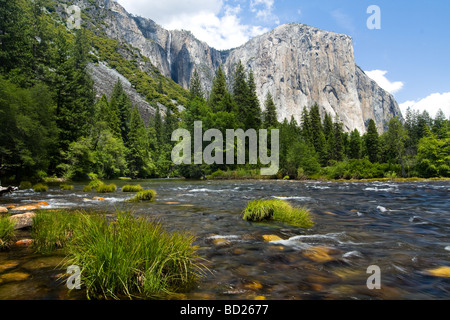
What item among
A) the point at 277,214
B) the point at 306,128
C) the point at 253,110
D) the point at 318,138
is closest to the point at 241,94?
the point at 253,110

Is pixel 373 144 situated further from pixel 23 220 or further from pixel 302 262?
pixel 23 220

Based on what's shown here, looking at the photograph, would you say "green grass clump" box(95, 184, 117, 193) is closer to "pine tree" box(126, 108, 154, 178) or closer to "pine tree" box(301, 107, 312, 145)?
"pine tree" box(126, 108, 154, 178)

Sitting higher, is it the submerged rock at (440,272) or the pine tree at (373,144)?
the pine tree at (373,144)

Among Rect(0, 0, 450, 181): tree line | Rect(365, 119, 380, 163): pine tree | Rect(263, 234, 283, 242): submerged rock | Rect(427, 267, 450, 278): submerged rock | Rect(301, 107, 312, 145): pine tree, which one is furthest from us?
Rect(301, 107, 312, 145): pine tree

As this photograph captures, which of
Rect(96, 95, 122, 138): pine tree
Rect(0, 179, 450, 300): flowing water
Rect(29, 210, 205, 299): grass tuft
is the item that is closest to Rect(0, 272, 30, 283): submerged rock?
Rect(0, 179, 450, 300): flowing water

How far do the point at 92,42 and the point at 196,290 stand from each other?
151080 millimetres

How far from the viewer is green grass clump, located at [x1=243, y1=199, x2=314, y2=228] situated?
7.23m

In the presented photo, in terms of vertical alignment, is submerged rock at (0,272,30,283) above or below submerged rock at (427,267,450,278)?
above

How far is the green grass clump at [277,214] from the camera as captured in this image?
285 inches

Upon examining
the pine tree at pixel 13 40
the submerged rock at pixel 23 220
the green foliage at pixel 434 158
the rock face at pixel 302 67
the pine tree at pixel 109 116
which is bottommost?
the submerged rock at pixel 23 220

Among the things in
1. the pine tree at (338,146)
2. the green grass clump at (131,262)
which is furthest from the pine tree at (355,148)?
the green grass clump at (131,262)

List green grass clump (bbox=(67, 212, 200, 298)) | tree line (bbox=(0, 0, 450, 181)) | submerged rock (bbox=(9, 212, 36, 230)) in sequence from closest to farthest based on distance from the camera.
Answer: green grass clump (bbox=(67, 212, 200, 298))
submerged rock (bbox=(9, 212, 36, 230))
tree line (bbox=(0, 0, 450, 181))

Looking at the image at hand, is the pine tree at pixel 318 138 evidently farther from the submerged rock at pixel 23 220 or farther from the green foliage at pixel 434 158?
the submerged rock at pixel 23 220

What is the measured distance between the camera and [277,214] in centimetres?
764
